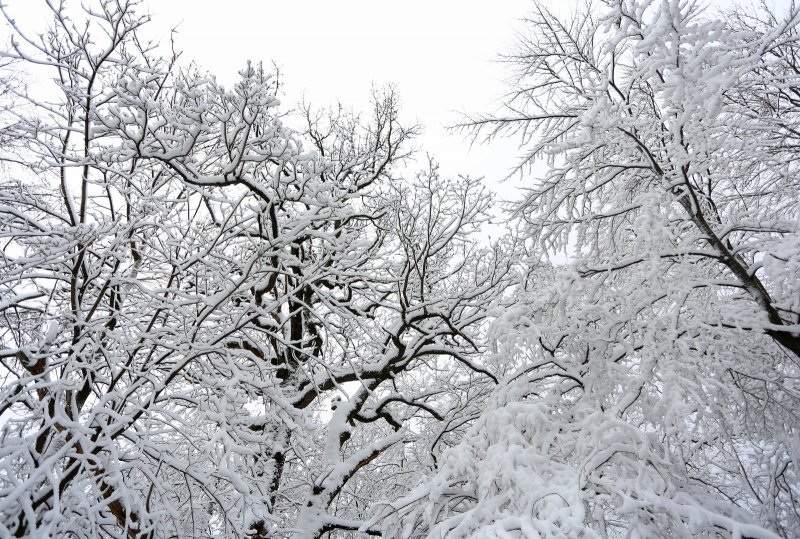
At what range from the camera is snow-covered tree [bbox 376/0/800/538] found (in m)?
2.77

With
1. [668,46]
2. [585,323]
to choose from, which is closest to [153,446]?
[585,323]

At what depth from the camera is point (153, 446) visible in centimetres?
360

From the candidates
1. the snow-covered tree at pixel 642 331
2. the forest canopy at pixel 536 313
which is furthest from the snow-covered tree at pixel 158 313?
the snow-covered tree at pixel 642 331

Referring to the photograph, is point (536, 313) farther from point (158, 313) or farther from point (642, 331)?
point (158, 313)

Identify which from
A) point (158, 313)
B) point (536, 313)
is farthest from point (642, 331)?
point (158, 313)

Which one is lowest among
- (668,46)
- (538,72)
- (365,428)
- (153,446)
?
(365,428)

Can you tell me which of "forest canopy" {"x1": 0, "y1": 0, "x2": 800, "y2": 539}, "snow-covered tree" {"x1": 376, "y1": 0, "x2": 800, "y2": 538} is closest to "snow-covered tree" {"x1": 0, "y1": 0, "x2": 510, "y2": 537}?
"forest canopy" {"x1": 0, "y1": 0, "x2": 800, "y2": 539}

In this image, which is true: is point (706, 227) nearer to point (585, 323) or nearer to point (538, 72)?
point (585, 323)

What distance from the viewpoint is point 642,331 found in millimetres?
3855

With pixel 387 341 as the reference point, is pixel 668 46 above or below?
above

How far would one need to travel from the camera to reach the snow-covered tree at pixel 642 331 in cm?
277

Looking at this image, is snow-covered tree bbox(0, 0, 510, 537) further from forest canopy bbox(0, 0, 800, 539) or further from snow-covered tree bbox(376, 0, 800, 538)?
snow-covered tree bbox(376, 0, 800, 538)

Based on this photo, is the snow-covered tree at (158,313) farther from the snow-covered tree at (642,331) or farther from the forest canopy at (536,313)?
the snow-covered tree at (642,331)

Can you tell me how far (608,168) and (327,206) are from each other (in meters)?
2.72
